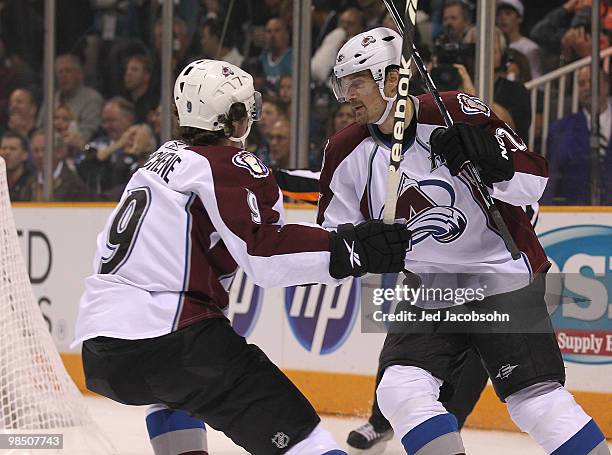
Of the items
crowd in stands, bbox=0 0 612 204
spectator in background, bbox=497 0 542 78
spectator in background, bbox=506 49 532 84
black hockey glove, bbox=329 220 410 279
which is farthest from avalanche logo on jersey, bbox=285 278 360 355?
black hockey glove, bbox=329 220 410 279

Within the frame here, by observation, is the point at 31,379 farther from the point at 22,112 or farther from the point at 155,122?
the point at 22,112

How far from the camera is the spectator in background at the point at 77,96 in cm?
516

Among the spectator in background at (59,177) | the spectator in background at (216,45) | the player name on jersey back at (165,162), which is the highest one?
the spectator in background at (216,45)

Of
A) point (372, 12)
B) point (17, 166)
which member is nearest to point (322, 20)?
point (372, 12)

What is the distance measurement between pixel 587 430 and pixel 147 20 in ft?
11.6

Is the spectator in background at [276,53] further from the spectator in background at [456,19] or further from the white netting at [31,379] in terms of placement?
the white netting at [31,379]

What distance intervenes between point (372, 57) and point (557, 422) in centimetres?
84

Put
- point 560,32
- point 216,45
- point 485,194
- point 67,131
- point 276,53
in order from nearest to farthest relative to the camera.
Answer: point 485,194
point 560,32
point 276,53
point 216,45
point 67,131

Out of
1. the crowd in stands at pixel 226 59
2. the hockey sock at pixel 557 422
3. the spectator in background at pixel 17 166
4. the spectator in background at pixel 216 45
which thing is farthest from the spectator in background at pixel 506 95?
the spectator in background at pixel 17 166

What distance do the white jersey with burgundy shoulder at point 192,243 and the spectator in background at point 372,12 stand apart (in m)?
2.65

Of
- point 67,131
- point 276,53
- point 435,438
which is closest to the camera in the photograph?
point 435,438

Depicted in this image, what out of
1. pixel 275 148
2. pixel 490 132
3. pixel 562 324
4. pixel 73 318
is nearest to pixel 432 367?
pixel 490 132

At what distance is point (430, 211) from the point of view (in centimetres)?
238

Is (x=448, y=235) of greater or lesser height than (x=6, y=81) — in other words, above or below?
below
